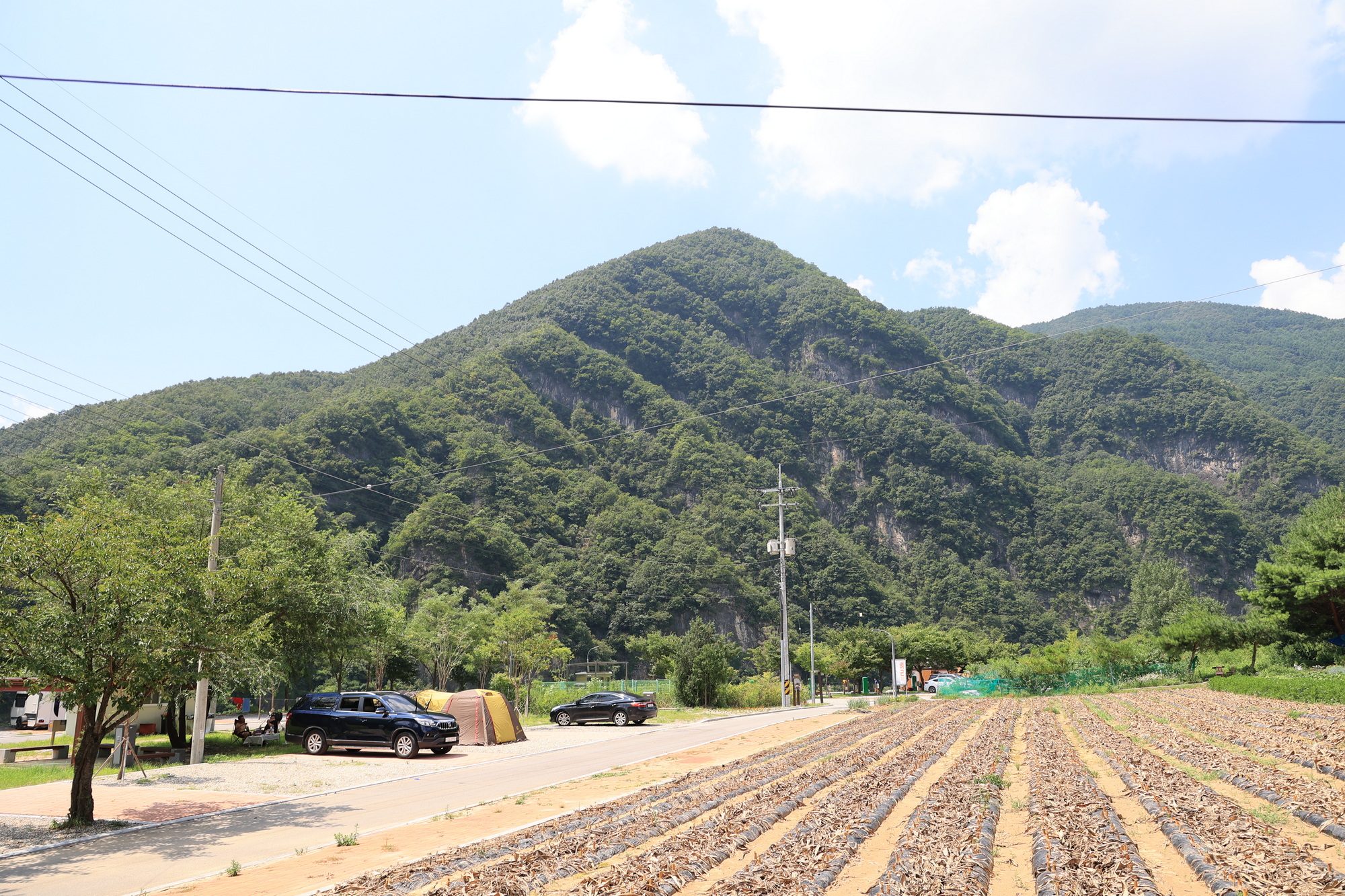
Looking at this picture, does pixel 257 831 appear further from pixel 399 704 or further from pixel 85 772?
pixel 399 704

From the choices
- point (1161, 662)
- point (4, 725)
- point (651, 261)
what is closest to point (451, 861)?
point (4, 725)

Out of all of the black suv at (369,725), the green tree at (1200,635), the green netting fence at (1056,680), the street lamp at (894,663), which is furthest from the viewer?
the street lamp at (894,663)

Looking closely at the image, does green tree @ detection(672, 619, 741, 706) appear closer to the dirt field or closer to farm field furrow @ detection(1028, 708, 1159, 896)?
the dirt field

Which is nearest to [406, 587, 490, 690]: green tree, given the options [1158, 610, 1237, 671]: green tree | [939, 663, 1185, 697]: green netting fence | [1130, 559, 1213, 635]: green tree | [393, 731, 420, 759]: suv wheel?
[393, 731, 420, 759]: suv wheel

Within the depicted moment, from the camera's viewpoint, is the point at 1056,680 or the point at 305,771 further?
the point at 1056,680

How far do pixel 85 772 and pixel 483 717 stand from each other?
1291cm

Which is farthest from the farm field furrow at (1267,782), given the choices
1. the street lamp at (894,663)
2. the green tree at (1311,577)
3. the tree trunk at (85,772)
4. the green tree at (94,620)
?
the street lamp at (894,663)

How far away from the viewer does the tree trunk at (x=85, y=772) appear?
435 inches

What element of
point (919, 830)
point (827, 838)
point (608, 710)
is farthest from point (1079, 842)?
point (608, 710)

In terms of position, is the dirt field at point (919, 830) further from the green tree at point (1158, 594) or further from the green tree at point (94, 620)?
the green tree at point (1158, 594)

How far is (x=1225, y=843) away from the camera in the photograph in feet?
25.0

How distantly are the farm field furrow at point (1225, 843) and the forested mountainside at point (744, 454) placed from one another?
49.0 metres

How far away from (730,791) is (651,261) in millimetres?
184225

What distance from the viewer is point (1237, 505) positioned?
13962 cm
